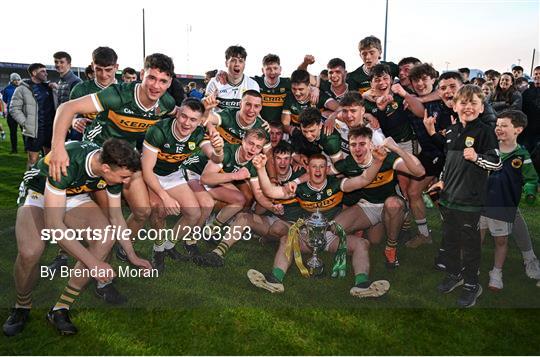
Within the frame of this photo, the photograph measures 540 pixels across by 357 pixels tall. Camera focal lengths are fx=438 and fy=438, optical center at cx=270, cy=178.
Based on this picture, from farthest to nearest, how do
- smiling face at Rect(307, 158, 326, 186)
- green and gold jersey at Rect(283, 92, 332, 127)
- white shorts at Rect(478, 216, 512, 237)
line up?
green and gold jersey at Rect(283, 92, 332, 127) → smiling face at Rect(307, 158, 326, 186) → white shorts at Rect(478, 216, 512, 237)

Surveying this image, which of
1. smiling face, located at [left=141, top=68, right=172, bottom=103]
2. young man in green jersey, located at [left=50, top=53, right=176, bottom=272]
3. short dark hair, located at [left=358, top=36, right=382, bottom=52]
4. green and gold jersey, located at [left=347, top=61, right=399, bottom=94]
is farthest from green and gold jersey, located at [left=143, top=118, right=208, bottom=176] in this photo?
short dark hair, located at [left=358, top=36, right=382, bottom=52]

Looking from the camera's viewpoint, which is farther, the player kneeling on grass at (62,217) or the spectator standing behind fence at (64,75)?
the spectator standing behind fence at (64,75)

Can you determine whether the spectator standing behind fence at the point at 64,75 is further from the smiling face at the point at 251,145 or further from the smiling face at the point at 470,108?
the smiling face at the point at 470,108

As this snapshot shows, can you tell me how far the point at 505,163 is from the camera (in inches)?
165

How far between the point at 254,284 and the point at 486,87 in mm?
5419

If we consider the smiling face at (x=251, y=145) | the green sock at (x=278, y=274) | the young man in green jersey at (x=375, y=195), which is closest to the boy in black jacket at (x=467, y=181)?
the young man in green jersey at (x=375, y=195)

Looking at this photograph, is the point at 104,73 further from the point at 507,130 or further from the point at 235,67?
the point at 507,130

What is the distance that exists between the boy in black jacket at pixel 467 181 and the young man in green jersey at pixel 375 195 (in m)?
0.54

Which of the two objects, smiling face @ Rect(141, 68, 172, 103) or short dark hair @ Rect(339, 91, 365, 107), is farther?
short dark hair @ Rect(339, 91, 365, 107)

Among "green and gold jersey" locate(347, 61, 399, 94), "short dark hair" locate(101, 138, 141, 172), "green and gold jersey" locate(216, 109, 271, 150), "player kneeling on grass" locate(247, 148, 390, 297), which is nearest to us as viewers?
"short dark hair" locate(101, 138, 141, 172)

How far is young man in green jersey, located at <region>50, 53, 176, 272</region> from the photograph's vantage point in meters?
3.87

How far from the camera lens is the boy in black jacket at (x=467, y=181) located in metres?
3.70

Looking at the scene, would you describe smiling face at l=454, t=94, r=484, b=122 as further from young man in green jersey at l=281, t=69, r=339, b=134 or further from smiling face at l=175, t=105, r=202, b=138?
smiling face at l=175, t=105, r=202, b=138

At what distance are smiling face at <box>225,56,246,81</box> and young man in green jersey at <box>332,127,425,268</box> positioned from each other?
6.13 ft
